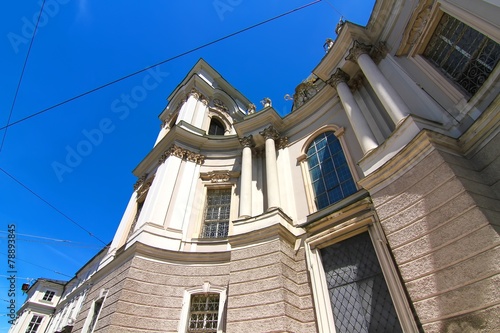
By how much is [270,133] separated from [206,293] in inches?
306

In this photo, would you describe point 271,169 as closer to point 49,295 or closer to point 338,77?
point 338,77

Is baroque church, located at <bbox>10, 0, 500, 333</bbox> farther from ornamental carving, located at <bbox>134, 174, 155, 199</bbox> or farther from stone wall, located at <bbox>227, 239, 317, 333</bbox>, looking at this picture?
ornamental carving, located at <bbox>134, 174, 155, 199</bbox>

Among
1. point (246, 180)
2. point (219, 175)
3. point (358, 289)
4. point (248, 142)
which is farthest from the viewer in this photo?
point (219, 175)

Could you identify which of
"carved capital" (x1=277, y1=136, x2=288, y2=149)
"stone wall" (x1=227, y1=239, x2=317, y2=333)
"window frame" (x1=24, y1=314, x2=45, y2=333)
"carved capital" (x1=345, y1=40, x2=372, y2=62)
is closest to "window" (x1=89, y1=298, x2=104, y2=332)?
"stone wall" (x1=227, y1=239, x2=317, y2=333)

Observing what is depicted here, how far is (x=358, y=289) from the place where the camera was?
24.2 feet

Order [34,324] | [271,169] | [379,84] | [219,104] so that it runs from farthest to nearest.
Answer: [34,324] < [219,104] < [271,169] < [379,84]

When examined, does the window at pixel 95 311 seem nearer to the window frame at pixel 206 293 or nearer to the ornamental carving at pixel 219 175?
the window frame at pixel 206 293

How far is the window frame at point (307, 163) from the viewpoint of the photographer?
9.64 m

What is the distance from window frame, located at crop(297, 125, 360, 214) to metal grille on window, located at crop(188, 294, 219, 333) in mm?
5034

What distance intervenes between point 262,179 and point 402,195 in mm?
7174

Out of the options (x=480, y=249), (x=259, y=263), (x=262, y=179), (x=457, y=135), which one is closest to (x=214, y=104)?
(x=262, y=179)

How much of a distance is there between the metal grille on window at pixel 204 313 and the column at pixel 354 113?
7.64 meters

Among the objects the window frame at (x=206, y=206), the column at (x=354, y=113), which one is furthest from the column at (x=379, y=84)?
the window frame at (x=206, y=206)

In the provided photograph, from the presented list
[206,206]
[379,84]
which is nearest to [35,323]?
[206,206]
